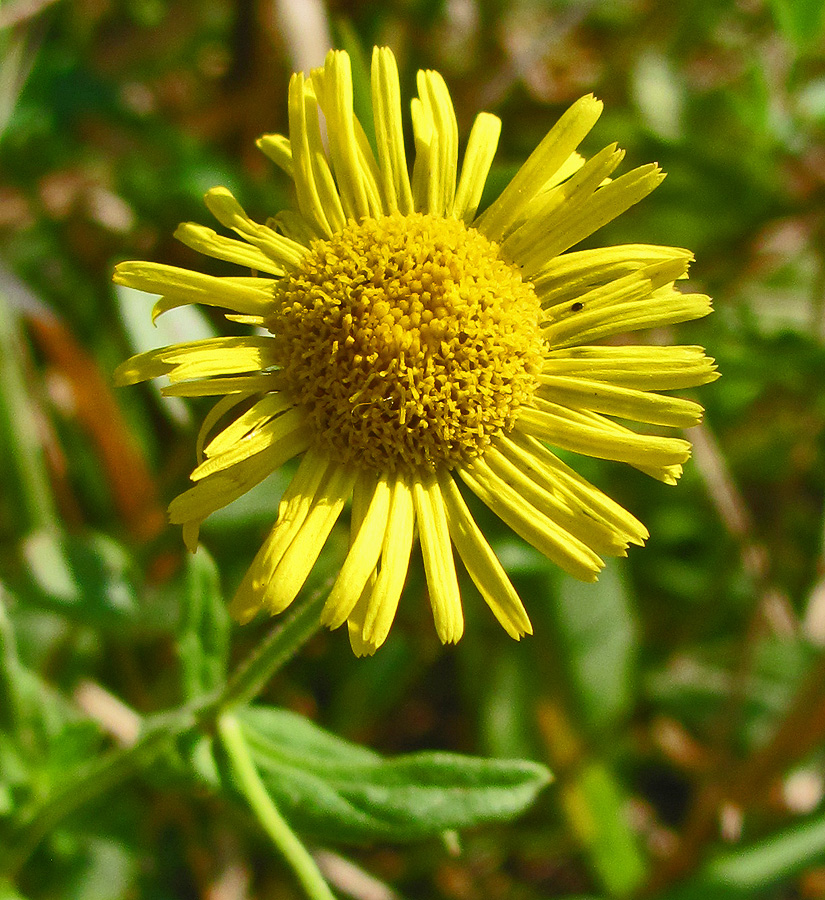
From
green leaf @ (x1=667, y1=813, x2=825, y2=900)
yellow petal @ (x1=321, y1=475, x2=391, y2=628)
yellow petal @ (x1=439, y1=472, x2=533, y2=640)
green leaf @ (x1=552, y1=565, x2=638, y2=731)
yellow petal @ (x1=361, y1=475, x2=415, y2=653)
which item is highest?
yellow petal @ (x1=321, y1=475, x2=391, y2=628)

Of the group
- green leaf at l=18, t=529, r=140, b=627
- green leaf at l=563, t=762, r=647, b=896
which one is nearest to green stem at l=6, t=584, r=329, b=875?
green leaf at l=18, t=529, r=140, b=627

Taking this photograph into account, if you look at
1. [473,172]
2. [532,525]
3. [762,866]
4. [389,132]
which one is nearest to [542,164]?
[473,172]

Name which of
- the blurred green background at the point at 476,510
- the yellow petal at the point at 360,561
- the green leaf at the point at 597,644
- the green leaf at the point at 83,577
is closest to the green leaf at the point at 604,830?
the blurred green background at the point at 476,510

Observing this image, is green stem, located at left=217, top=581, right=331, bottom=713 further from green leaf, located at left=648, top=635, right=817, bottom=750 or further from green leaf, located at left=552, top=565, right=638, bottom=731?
green leaf, located at left=648, top=635, right=817, bottom=750

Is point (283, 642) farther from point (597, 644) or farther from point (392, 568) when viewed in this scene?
point (597, 644)

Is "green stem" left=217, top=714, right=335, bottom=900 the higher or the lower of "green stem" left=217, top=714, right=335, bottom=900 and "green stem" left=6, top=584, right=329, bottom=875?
the lower

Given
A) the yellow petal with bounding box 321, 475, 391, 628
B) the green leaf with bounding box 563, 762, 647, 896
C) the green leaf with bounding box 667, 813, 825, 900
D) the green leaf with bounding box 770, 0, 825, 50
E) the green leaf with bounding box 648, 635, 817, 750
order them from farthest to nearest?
the green leaf with bounding box 648, 635, 817, 750, the green leaf with bounding box 563, 762, 647, 896, the green leaf with bounding box 770, 0, 825, 50, the green leaf with bounding box 667, 813, 825, 900, the yellow petal with bounding box 321, 475, 391, 628

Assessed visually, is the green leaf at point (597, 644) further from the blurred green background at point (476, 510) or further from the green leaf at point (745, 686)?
the green leaf at point (745, 686)

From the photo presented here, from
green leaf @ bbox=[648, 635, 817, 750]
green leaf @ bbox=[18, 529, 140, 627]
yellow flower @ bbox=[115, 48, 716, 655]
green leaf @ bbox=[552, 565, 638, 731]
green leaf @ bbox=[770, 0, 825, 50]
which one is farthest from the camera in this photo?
green leaf @ bbox=[648, 635, 817, 750]
